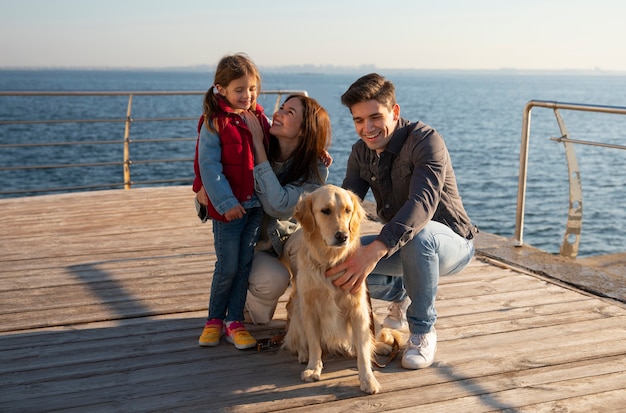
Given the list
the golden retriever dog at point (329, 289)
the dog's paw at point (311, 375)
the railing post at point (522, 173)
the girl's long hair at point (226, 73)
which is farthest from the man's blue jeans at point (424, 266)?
the railing post at point (522, 173)

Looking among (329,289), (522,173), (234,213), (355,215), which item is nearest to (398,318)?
(329,289)

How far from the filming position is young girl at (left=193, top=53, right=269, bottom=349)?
3.02 m

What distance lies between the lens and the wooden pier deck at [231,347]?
2.54m

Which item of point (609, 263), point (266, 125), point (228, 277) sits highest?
point (266, 125)

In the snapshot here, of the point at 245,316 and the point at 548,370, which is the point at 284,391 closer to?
the point at 245,316

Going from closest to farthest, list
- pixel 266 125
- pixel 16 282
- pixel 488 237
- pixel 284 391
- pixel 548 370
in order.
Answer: pixel 284 391, pixel 548 370, pixel 266 125, pixel 16 282, pixel 488 237

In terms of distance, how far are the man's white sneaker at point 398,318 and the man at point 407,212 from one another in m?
0.16

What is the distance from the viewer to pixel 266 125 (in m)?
3.26

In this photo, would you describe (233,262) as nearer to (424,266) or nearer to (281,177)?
(281,177)

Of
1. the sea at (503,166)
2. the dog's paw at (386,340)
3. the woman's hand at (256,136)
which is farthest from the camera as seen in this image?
the sea at (503,166)

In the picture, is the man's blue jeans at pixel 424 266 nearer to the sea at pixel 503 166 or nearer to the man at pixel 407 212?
the man at pixel 407 212

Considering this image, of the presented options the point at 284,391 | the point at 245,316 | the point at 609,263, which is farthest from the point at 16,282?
the point at 609,263

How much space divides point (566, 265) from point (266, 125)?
7.53ft

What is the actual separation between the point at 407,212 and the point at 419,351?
593mm
